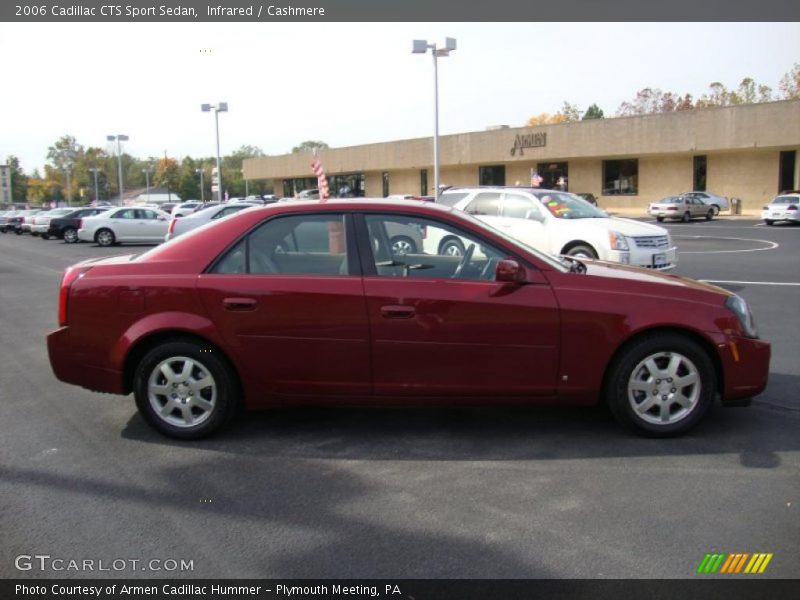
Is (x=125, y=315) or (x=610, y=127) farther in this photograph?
(x=610, y=127)

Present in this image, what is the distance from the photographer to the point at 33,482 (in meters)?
4.29

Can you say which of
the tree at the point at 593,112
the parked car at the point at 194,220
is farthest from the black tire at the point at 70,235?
the tree at the point at 593,112

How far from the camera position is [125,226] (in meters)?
26.9

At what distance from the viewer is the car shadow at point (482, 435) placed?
15.3 feet

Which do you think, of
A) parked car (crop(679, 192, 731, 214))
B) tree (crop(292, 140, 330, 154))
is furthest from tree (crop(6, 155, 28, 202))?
parked car (crop(679, 192, 731, 214))

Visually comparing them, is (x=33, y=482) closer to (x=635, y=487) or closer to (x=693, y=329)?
(x=635, y=487)

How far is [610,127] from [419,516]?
46.8m

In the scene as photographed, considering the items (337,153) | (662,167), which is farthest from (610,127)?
(337,153)

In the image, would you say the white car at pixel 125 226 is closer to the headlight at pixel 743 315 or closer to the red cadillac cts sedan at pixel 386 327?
the red cadillac cts sedan at pixel 386 327

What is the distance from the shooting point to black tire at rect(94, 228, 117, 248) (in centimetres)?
2673

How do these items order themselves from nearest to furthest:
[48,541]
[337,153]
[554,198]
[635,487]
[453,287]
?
1. [48,541]
2. [635,487]
3. [453,287]
4. [554,198]
5. [337,153]

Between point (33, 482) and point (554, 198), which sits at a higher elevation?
point (554, 198)

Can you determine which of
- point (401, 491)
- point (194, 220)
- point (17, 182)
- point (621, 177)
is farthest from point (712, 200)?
point (17, 182)

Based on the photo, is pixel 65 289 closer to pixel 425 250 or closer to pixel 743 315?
pixel 425 250
